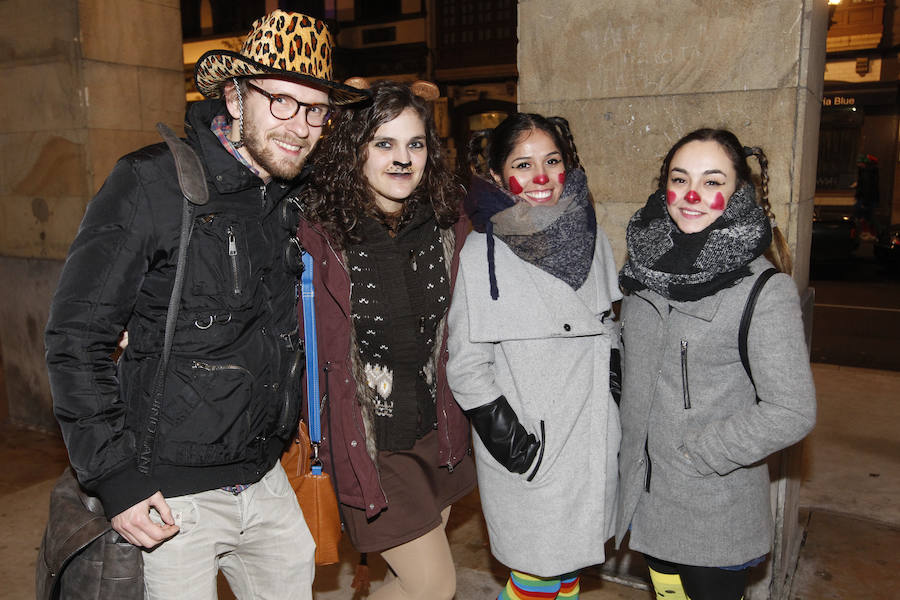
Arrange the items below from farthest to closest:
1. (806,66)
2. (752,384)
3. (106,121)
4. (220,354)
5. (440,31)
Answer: (440,31) < (106,121) < (806,66) < (752,384) < (220,354)

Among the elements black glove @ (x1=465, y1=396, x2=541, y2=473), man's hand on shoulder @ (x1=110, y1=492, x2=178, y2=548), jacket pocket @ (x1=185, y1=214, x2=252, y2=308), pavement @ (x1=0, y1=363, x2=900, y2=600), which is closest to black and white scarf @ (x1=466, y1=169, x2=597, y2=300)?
black glove @ (x1=465, y1=396, x2=541, y2=473)

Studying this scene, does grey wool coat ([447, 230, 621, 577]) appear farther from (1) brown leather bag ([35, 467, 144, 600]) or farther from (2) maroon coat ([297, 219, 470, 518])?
(1) brown leather bag ([35, 467, 144, 600])

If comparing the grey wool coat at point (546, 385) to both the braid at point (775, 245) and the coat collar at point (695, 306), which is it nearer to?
the coat collar at point (695, 306)

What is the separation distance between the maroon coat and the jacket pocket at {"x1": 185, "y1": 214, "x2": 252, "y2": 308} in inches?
12.8

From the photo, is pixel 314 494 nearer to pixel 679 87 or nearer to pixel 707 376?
pixel 707 376

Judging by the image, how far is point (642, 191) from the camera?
3.51 metres

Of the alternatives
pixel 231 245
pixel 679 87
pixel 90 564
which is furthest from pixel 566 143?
pixel 90 564

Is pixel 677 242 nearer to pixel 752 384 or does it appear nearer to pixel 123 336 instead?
pixel 752 384

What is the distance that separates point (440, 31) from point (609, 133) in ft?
61.3

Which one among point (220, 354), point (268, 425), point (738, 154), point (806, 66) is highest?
point (806, 66)

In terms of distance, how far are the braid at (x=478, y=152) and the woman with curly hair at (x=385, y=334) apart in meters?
0.25

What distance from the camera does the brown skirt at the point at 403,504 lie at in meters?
2.67

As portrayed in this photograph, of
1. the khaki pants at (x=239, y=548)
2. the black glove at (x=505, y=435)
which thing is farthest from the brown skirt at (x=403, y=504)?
the black glove at (x=505, y=435)

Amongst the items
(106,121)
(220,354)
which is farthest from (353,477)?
(106,121)
